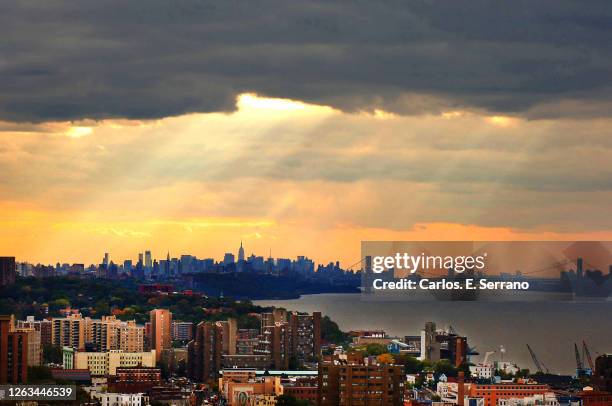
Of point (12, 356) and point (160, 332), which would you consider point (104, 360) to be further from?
point (12, 356)

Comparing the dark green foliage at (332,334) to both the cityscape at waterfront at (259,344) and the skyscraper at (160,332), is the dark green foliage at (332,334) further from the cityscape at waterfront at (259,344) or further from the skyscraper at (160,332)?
the skyscraper at (160,332)

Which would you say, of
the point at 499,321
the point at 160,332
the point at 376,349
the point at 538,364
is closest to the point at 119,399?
the point at 376,349

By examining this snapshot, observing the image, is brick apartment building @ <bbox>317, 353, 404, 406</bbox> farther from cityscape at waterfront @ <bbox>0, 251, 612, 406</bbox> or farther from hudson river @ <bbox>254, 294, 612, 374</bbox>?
hudson river @ <bbox>254, 294, 612, 374</bbox>

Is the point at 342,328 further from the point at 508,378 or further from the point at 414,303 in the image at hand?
the point at 414,303

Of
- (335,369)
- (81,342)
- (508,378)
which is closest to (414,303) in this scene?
(81,342)

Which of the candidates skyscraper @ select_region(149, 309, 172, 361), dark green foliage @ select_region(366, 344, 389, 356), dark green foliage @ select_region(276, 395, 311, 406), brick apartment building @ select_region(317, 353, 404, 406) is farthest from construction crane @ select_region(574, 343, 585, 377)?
brick apartment building @ select_region(317, 353, 404, 406)
